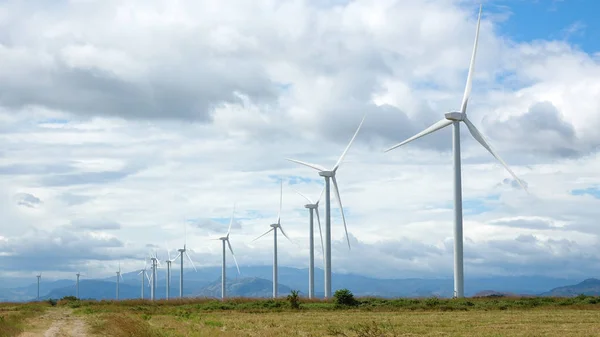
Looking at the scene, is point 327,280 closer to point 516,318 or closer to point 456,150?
point 456,150

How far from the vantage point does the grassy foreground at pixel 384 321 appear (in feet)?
136

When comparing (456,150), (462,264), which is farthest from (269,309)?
(456,150)

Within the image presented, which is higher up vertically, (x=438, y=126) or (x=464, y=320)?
(x=438, y=126)

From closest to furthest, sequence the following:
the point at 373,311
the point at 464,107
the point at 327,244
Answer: the point at 373,311 < the point at 464,107 < the point at 327,244

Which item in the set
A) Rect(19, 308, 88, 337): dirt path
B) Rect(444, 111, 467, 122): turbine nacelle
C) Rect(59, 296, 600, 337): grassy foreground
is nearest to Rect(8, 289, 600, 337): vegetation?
Rect(59, 296, 600, 337): grassy foreground

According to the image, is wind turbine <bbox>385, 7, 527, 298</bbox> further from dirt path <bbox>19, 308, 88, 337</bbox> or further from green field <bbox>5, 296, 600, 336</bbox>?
dirt path <bbox>19, 308, 88, 337</bbox>

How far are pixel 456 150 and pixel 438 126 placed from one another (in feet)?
18.4

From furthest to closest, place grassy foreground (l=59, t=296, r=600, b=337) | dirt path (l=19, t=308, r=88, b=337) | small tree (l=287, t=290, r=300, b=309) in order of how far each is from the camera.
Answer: small tree (l=287, t=290, r=300, b=309)
dirt path (l=19, t=308, r=88, b=337)
grassy foreground (l=59, t=296, r=600, b=337)

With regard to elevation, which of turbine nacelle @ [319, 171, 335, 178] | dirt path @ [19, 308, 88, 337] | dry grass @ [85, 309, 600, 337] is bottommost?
dirt path @ [19, 308, 88, 337]

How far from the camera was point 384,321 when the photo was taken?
52500 millimetres

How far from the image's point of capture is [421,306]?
72.4 m

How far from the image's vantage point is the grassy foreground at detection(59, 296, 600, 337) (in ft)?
136

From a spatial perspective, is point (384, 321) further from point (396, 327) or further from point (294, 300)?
point (294, 300)

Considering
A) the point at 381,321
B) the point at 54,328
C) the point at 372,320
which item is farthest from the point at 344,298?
the point at 54,328
